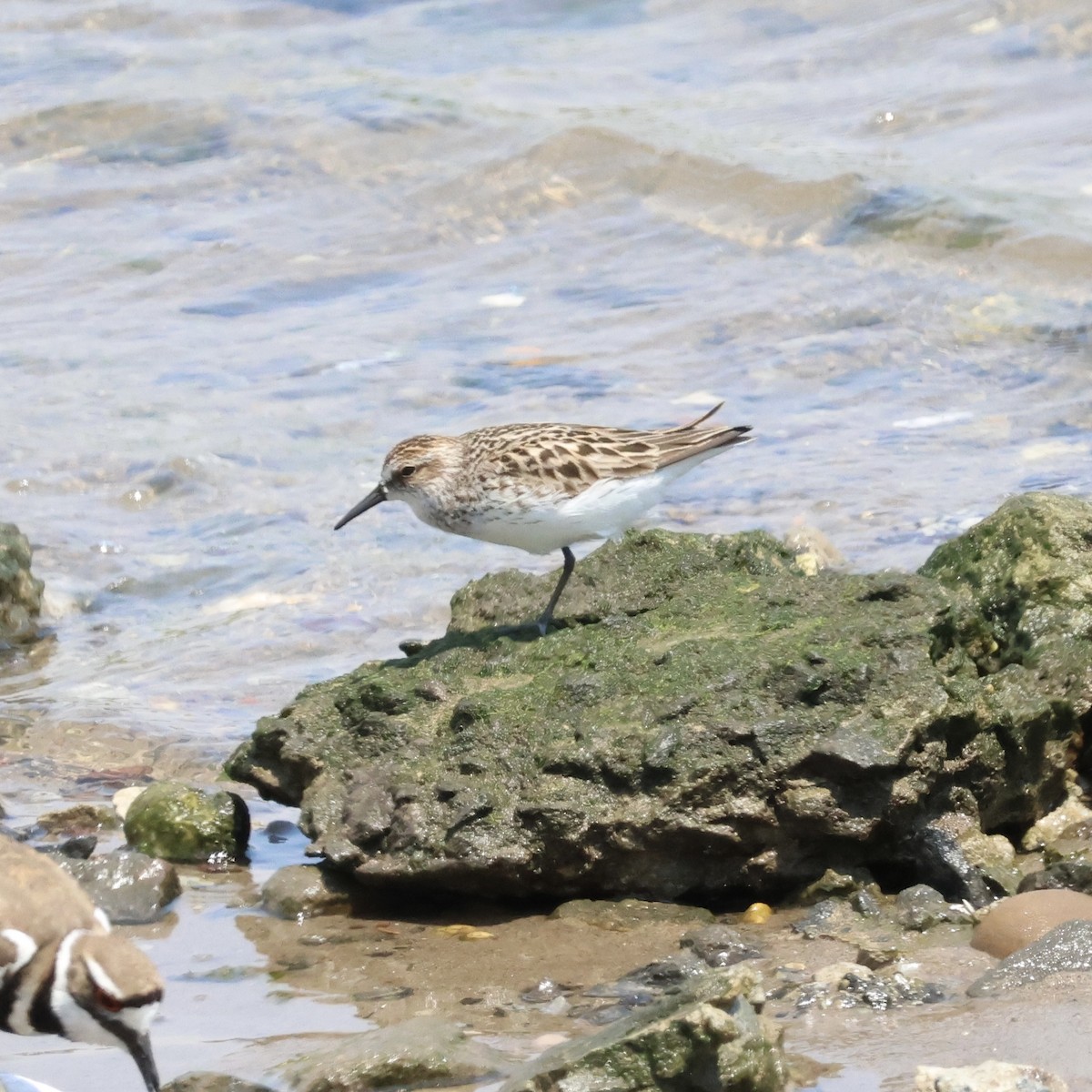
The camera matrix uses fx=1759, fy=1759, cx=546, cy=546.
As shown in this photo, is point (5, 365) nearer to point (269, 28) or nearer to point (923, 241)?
point (923, 241)

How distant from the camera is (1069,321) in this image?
1173 centimetres

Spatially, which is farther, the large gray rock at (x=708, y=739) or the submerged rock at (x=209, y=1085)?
the large gray rock at (x=708, y=739)

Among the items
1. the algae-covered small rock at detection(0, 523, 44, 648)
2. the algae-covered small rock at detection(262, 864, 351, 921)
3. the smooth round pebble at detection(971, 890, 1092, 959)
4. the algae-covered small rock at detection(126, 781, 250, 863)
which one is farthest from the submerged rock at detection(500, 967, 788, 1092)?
the algae-covered small rock at detection(0, 523, 44, 648)

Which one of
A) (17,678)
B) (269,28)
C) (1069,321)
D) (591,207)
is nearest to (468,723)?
(17,678)

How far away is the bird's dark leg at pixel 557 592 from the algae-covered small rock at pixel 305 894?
1.18 m

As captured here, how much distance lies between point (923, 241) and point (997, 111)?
293 cm

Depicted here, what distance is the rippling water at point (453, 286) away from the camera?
9.26m

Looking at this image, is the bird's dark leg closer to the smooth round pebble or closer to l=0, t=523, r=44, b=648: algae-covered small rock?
the smooth round pebble

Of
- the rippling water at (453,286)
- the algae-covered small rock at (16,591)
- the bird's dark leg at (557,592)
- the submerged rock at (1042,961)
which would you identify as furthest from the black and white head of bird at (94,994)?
the algae-covered small rock at (16,591)

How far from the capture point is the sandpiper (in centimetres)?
666

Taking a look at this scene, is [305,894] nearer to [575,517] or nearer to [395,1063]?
[395,1063]

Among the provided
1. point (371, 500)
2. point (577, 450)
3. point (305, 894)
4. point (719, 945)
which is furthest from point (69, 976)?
point (371, 500)

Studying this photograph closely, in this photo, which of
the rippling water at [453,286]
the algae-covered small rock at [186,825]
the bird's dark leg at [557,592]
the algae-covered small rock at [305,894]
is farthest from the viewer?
the rippling water at [453,286]

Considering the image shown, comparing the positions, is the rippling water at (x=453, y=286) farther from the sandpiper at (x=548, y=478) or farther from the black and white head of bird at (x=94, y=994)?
the black and white head of bird at (x=94, y=994)
